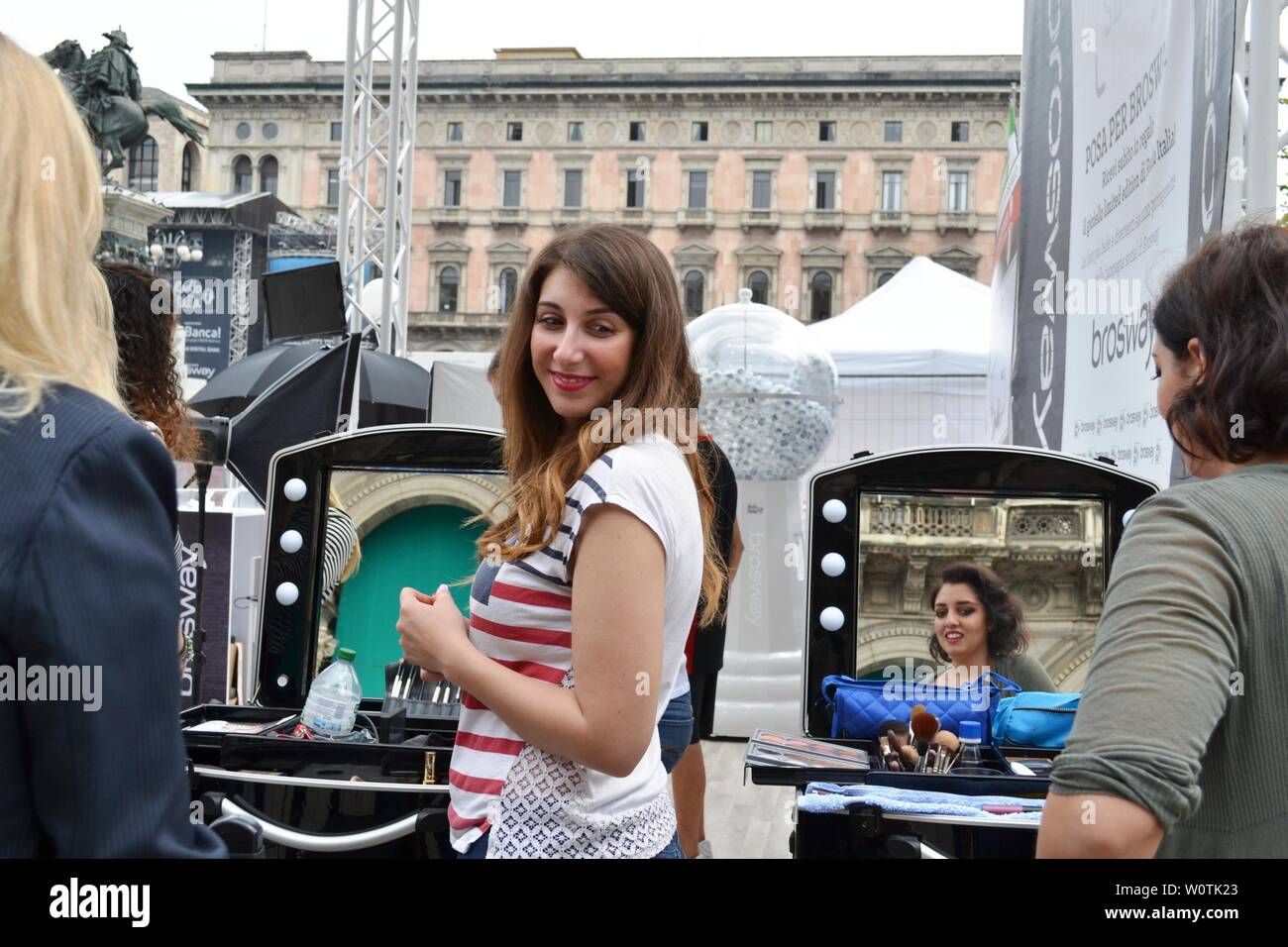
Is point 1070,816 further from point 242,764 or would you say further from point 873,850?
point 242,764

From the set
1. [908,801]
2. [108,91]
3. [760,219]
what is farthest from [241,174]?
[908,801]

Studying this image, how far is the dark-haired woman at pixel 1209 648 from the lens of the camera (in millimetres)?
1014

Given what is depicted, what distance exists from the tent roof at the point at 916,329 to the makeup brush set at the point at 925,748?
24.6ft

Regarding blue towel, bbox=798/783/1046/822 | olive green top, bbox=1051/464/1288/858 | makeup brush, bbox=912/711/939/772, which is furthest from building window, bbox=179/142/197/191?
olive green top, bbox=1051/464/1288/858

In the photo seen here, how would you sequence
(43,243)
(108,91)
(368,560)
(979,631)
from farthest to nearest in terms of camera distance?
(108,91) < (368,560) < (979,631) < (43,243)

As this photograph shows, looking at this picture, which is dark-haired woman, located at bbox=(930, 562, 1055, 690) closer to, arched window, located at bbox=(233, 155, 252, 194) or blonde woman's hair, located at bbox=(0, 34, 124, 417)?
blonde woman's hair, located at bbox=(0, 34, 124, 417)

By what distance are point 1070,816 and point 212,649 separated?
4.70 meters

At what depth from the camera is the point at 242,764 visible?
241 centimetres

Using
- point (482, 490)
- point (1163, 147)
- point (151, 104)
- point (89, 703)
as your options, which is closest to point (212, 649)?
point (482, 490)

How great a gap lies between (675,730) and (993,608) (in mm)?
795

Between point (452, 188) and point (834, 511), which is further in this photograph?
point (452, 188)
